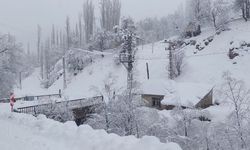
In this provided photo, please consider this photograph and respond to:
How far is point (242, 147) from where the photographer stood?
821 inches

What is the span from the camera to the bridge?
83.4 feet

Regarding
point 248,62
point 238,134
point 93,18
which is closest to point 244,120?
point 238,134

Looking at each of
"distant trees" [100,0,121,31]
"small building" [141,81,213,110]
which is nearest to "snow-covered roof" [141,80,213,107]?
"small building" [141,81,213,110]

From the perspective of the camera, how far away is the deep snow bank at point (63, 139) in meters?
7.89

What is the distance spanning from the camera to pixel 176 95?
33469 mm

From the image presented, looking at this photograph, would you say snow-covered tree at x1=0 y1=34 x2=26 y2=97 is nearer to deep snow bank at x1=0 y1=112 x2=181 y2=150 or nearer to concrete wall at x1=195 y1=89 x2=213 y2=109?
deep snow bank at x1=0 y1=112 x2=181 y2=150

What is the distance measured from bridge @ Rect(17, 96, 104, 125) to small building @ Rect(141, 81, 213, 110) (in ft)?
20.1

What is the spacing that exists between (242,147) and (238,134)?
1.00 m

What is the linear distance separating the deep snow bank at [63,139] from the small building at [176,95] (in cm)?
2049

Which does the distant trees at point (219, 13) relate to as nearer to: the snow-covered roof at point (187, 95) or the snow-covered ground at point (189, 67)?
the snow-covered ground at point (189, 67)

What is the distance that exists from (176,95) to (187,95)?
4.53 feet

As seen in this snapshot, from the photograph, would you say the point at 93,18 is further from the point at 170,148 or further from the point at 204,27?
the point at 170,148

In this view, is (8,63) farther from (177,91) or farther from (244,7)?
(244,7)

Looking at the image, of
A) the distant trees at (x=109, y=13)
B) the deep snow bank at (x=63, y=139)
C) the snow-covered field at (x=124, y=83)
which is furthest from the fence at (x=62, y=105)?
the distant trees at (x=109, y=13)
